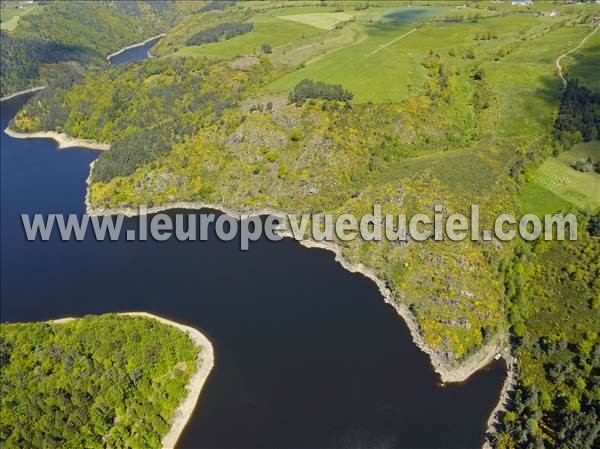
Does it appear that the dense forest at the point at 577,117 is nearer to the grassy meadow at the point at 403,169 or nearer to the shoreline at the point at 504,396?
the grassy meadow at the point at 403,169

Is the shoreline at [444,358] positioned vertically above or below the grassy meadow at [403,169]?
below

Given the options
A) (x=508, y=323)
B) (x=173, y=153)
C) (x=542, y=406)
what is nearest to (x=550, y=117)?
(x=508, y=323)

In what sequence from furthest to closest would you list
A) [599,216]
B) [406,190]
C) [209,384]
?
[406,190]
[599,216]
[209,384]

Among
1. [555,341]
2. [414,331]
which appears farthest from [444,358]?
[555,341]

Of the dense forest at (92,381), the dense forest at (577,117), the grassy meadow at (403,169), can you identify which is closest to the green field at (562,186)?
the grassy meadow at (403,169)

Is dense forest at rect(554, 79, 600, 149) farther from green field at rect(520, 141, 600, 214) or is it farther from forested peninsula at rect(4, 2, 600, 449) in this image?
green field at rect(520, 141, 600, 214)

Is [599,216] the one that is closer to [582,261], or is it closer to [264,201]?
[582,261]

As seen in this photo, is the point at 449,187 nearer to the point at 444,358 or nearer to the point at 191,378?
the point at 444,358
